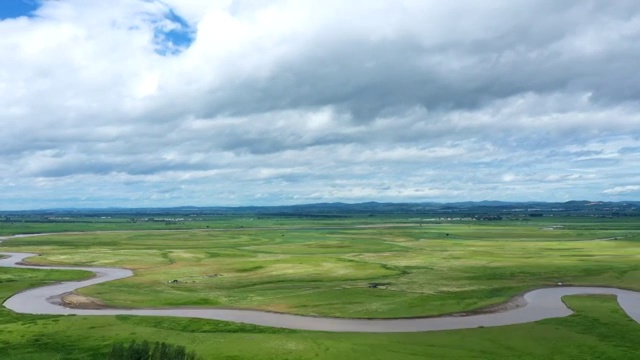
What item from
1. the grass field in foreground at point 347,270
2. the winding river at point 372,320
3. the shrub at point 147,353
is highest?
the shrub at point 147,353

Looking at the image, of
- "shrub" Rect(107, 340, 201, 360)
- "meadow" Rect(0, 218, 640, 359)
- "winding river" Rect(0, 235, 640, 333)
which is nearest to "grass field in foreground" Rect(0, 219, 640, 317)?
"meadow" Rect(0, 218, 640, 359)

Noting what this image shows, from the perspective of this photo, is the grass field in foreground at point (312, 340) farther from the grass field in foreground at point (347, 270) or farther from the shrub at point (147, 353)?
the grass field in foreground at point (347, 270)

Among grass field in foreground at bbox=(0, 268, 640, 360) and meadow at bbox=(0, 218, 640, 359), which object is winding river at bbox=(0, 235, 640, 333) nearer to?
meadow at bbox=(0, 218, 640, 359)

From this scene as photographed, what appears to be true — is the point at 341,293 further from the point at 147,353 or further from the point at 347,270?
the point at 147,353

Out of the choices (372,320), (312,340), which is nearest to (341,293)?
(372,320)

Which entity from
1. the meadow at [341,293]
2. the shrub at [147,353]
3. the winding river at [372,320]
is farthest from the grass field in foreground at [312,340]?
the shrub at [147,353]

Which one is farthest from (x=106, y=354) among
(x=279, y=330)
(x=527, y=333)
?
(x=527, y=333)

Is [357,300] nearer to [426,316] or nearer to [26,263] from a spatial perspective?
[426,316]

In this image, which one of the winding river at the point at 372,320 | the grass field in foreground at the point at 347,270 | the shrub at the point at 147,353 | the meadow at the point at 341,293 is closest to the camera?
the shrub at the point at 147,353
